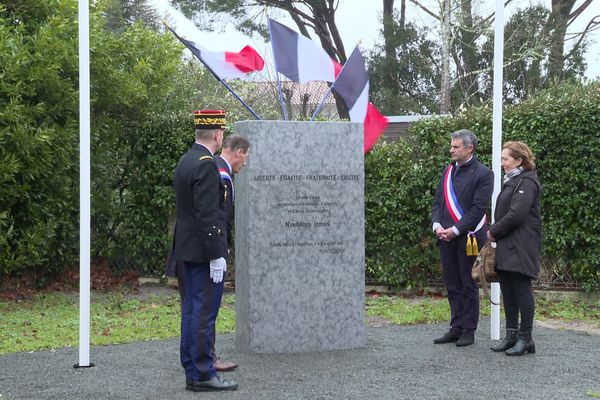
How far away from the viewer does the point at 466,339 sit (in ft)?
26.1

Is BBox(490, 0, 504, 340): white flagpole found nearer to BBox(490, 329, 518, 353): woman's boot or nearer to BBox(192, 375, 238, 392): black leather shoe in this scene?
BBox(490, 329, 518, 353): woman's boot

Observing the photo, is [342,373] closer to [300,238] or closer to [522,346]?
[300,238]

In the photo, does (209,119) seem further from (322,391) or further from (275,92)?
(275,92)

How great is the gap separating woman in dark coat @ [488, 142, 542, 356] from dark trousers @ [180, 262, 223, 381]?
2.52 meters

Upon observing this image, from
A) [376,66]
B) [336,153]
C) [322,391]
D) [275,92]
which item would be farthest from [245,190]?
[376,66]

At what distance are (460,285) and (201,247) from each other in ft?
9.48

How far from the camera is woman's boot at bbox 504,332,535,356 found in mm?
7453

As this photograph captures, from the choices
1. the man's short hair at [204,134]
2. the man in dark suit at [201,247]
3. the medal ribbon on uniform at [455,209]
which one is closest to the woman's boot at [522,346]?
the medal ribbon on uniform at [455,209]

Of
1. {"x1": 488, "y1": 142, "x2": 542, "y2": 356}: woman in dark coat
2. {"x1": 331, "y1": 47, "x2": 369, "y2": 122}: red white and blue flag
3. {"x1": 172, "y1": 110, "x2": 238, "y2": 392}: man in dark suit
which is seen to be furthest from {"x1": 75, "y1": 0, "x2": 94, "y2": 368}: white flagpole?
{"x1": 488, "y1": 142, "x2": 542, "y2": 356}: woman in dark coat

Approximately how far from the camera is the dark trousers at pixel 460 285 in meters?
7.93

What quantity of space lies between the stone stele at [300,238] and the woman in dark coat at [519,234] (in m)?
1.25

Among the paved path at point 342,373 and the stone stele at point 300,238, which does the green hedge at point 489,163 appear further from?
the stone stele at point 300,238

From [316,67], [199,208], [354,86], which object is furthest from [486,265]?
[199,208]

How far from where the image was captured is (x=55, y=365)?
284 inches
